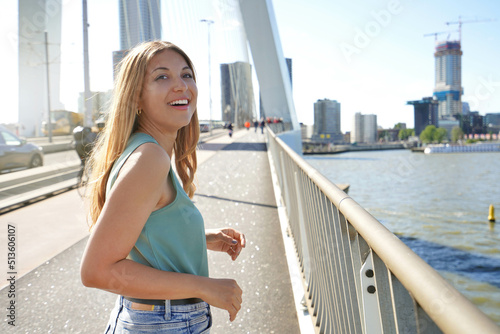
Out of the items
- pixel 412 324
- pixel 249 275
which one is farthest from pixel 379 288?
pixel 249 275

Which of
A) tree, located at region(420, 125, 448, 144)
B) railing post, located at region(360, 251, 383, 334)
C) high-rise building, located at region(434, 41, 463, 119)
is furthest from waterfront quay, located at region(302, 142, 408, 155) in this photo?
railing post, located at region(360, 251, 383, 334)

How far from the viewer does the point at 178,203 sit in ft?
3.59

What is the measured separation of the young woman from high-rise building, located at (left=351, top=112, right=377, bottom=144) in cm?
14557

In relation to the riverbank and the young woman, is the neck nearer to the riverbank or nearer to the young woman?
the young woman

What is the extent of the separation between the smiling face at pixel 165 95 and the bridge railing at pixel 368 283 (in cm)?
57

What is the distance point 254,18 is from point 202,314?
20979 millimetres

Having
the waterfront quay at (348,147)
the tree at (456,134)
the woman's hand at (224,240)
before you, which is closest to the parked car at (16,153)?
the woman's hand at (224,240)

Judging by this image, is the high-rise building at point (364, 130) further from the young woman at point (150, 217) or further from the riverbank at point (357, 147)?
the young woman at point (150, 217)

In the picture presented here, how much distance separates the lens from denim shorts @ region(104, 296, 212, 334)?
3.67 feet

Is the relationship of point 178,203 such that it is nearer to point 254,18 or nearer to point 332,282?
point 332,282

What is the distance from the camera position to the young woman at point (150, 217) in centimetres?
96

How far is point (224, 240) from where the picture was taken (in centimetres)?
152

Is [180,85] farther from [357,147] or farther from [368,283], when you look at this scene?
[357,147]

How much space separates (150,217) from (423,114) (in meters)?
155
